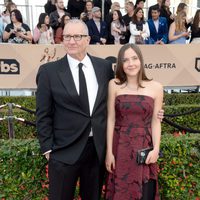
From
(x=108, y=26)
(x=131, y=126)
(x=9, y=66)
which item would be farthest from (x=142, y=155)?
(x=108, y=26)

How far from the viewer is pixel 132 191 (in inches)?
117

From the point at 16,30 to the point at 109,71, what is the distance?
5.81 metres

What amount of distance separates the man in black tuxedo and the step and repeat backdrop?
188 inches

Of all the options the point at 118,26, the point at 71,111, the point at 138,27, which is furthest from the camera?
the point at 118,26

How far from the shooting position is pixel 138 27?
8445 millimetres

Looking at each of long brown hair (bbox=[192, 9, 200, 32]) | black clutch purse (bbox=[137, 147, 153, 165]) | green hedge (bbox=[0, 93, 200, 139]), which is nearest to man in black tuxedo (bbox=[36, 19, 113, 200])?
black clutch purse (bbox=[137, 147, 153, 165])

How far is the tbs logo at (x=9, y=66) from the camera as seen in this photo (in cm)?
795

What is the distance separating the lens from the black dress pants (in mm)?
2828

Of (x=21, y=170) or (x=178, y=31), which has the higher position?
(x=178, y=31)

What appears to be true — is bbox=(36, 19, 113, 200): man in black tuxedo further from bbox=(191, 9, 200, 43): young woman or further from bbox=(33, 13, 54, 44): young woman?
bbox=(191, 9, 200, 43): young woman

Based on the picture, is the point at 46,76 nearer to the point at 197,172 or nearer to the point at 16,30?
the point at 197,172

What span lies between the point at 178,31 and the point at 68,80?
6.75 metres

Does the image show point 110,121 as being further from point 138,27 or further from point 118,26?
point 118,26

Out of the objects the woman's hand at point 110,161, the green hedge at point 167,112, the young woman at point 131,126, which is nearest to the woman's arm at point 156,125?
the young woman at point 131,126
